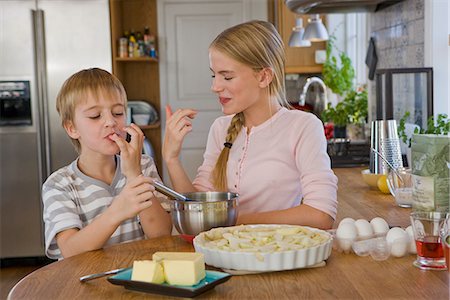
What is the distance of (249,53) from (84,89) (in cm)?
47

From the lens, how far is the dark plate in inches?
51.3

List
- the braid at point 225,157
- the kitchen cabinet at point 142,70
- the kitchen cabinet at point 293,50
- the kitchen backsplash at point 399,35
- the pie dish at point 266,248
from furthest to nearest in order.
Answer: the kitchen cabinet at point 142,70
the kitchen cabinet at point 293,50
the kitchen backsplash at point 399,35
the braid at point 225,157
the pie dish at point 266,248

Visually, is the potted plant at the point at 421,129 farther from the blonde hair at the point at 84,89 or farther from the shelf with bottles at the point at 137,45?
the shelf with bottles at the point at 137,45

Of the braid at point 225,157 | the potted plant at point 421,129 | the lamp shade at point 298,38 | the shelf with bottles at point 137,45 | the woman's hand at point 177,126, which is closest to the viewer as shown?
the woman's hand at point 177,126

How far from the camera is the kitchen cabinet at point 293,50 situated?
5.84 metres

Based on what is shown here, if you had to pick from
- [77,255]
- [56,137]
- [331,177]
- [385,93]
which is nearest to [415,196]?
[331,177]

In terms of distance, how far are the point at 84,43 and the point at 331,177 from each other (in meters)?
3.41

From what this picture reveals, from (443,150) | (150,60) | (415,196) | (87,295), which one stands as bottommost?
(87,295)

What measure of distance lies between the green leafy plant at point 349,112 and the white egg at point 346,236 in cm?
289

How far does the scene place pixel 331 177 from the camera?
2.00 meters

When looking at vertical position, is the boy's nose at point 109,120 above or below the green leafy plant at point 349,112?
above


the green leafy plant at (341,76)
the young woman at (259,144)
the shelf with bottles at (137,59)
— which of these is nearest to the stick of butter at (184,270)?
the young woman at (259,144)

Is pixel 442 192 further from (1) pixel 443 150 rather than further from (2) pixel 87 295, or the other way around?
(2) pixel 87 295

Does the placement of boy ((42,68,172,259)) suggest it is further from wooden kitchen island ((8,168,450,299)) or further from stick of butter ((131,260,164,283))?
stick of butter ((131,260,164,283))
